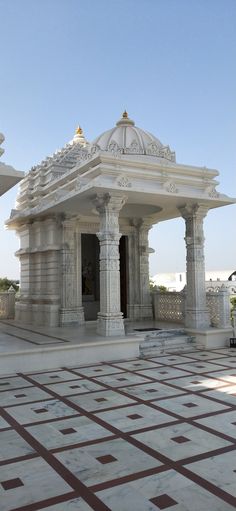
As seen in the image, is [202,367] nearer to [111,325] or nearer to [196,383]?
[196,383]

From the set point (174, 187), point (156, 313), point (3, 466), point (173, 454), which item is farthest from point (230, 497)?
point (156, 313)

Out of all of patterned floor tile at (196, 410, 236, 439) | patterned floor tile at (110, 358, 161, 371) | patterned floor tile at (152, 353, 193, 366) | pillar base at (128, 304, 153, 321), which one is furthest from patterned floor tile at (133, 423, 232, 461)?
pillar base at (128, 304, 153, 321)

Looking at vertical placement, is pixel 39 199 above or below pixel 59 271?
above

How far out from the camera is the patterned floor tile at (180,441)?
4.00 meters

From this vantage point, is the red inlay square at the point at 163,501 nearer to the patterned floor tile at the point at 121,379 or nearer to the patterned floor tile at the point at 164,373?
the patterned floor tile at the point at 121,379

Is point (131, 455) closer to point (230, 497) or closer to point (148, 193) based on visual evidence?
point (230, 497)

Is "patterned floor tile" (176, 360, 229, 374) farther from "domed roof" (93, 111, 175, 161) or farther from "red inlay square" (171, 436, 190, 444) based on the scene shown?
"domed roof" (93, 111, 175, 161)

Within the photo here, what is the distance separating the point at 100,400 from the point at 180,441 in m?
1.72

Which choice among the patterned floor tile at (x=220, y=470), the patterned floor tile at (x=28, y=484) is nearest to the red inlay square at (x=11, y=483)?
the patterned floor tile at (x=28, y=484)

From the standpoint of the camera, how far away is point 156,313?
514 inches

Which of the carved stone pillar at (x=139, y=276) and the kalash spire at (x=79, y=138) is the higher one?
the kalash spire at (x=79, y=138)

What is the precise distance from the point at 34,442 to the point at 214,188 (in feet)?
25.4

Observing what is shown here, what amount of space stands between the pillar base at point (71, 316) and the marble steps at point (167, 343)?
2.61 meters

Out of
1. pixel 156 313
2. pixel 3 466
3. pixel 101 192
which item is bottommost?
pixel 3 466
